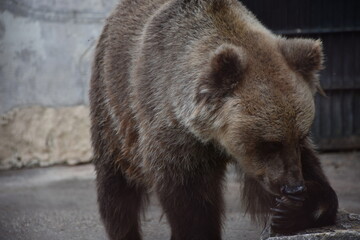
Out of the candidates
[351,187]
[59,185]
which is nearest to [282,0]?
[351,187]

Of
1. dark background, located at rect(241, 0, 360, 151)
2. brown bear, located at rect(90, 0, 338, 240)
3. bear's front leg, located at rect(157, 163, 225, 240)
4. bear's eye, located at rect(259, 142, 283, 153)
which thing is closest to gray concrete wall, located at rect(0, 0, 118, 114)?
dark background, located at rect(241, 0, 360, 151)

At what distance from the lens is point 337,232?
3953 millimetres

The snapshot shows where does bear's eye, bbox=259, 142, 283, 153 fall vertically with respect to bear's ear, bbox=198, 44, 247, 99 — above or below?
below

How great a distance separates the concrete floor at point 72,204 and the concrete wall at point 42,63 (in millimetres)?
449

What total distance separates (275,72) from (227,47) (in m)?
0.30

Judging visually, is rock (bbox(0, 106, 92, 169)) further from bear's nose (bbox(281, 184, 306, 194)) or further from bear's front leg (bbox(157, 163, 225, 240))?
bear's nose (bbox(281, 184, 306, 194))

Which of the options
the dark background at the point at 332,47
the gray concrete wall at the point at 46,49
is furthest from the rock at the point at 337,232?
the gray concrete wall at the point at 46,49

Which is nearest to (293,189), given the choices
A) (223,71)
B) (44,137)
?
(223,71)

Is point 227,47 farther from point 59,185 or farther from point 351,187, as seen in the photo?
point 59,185

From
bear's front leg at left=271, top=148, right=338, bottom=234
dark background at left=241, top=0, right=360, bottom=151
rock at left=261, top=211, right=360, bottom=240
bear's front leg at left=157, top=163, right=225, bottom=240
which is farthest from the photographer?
dark background at left=241, top=0, right=360, bottom=151

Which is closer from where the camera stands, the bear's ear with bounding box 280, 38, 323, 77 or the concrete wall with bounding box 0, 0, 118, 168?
the bear's ear with bounding box 280, 38, 323, 77

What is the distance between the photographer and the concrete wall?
816 centimetres

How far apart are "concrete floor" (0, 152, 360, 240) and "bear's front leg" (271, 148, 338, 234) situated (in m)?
1.44

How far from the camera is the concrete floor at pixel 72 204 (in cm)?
610
